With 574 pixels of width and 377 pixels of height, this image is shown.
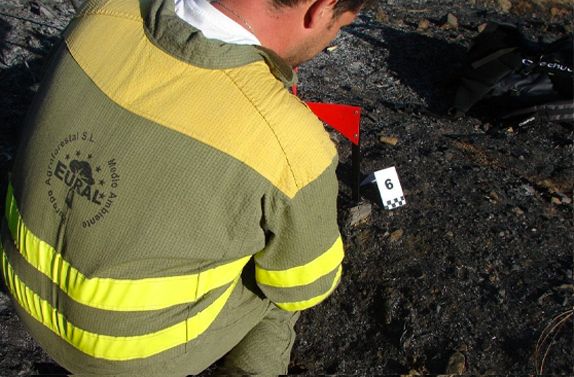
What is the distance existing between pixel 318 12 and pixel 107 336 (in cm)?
99

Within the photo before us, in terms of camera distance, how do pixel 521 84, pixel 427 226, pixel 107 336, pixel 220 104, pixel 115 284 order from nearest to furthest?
pixel 220 104
pixel 115 284
pixel 107 336
pixel 427 226
pixel 521 84

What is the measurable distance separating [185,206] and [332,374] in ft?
4.45

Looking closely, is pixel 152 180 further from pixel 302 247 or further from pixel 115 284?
pixel 302 247

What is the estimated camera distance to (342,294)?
262 centimetres

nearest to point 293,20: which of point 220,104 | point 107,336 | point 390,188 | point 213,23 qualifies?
point 213,23

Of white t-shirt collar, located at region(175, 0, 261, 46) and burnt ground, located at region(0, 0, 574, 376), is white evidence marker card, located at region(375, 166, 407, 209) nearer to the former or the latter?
burnt ground, located at region(0, 0, 574, 376)

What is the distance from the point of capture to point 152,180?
130 cm

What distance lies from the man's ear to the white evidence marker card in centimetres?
144

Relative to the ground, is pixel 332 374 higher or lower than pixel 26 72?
lower

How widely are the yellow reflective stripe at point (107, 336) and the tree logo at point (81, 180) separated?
336mm

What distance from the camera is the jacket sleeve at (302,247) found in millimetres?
1408

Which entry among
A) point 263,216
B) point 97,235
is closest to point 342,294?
point 263,216

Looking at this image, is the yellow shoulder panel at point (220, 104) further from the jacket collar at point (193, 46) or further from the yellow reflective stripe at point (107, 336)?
the yellow reflective stripe at point (107, 336)

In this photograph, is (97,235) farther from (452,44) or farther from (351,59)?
(452,44)
